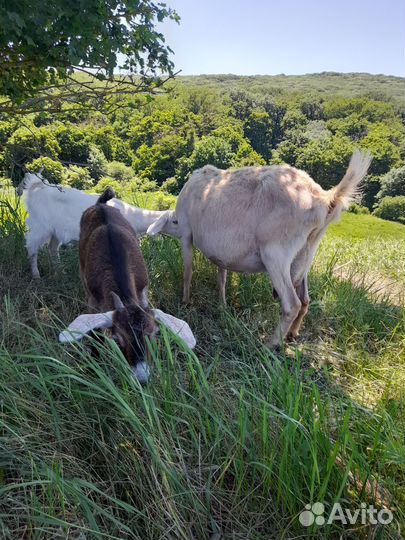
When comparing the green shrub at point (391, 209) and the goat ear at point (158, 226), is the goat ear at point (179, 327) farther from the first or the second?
the green shrub at point (391, 209)

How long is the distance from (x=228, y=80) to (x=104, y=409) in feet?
440

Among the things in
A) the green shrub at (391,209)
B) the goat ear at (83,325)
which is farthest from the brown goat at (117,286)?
the green shrub at (391,209)

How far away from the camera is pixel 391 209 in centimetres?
4459

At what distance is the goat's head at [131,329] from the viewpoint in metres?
2.54

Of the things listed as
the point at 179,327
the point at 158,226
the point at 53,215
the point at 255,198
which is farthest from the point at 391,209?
the point at 179,327

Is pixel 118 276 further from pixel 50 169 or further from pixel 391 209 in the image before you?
pixel 391 209

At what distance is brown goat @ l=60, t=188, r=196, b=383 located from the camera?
2646 mm

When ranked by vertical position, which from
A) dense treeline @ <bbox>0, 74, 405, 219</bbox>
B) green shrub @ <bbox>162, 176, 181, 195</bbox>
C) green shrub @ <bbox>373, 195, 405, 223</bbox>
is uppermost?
dense treeline @ <bbox>0, 74, 405, 219</bbox>

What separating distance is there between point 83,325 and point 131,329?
0.96 ft

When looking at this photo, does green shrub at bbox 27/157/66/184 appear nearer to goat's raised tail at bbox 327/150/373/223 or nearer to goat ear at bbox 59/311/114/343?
goat ear at bbox 59/311/114/343

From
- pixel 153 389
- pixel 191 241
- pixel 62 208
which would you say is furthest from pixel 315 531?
pixel 62 208

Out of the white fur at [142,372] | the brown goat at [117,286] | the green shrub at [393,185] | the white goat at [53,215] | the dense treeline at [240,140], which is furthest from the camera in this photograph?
the green shrub at [393,185]

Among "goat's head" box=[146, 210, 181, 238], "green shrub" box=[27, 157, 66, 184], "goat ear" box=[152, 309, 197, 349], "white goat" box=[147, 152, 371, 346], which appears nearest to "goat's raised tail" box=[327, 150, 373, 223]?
"white goat" box=[147, 152, 371, 346]

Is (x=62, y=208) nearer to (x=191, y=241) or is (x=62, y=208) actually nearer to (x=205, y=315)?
(x=191, y=241)
